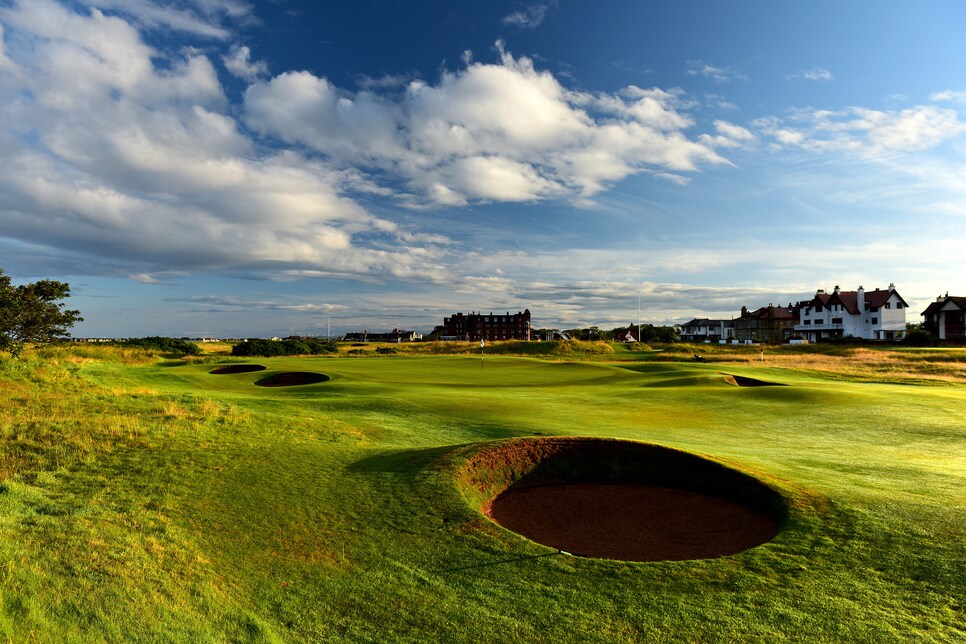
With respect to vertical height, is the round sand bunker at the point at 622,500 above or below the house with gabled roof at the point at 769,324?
below

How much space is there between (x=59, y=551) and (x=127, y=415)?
9624 mm

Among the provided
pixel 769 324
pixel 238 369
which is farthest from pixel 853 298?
pixel 238 369

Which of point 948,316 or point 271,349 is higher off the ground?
point 948,316

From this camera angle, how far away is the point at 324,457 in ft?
39.2

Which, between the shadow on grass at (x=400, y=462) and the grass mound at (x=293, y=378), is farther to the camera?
the grass mound at (x=293, y=378)

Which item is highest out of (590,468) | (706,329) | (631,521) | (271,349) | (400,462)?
(706,329)

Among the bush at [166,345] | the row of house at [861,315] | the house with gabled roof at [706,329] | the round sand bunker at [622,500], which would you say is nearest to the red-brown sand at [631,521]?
the round sand bunker at [622,500]

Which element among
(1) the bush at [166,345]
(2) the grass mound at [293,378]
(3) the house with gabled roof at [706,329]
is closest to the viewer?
(2) the grass mound at [293,378]

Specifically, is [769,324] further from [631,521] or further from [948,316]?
[631,521]

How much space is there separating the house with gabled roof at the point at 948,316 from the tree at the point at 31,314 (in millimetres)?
110442

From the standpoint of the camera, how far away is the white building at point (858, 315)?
9119cm

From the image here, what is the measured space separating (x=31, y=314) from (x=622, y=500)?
34422 millimetres

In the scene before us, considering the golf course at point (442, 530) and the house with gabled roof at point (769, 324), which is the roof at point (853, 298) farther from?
the golf course at point (442, 530)

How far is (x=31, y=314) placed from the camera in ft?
97.8
